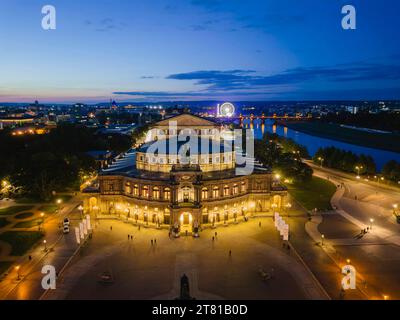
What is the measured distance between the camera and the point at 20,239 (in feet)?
181

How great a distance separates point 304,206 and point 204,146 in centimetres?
2560

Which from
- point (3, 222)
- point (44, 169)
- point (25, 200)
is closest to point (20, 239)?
point (3, 222)

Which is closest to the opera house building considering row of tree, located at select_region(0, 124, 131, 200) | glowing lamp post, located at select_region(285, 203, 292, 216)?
glowing lamp post, located at select_region(285, 203, 292, 216)

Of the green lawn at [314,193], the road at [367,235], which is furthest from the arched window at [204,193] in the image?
the green lawn at [314,193]

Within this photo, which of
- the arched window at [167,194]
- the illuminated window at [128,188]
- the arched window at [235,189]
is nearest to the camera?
the arched window at [167,194]

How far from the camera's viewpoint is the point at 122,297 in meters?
39.3

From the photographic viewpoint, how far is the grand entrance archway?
199 ft

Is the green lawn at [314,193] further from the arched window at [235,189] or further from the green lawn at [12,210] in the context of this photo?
the green lawn at [12,210]

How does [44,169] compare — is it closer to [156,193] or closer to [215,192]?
[156,193]

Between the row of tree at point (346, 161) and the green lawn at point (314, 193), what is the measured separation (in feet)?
49.6

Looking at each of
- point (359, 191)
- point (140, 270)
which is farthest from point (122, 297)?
point (359, 191)

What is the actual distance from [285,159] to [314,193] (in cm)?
1446

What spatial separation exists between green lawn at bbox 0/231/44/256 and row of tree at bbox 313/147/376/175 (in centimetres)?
8853

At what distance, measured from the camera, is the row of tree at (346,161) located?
103m
